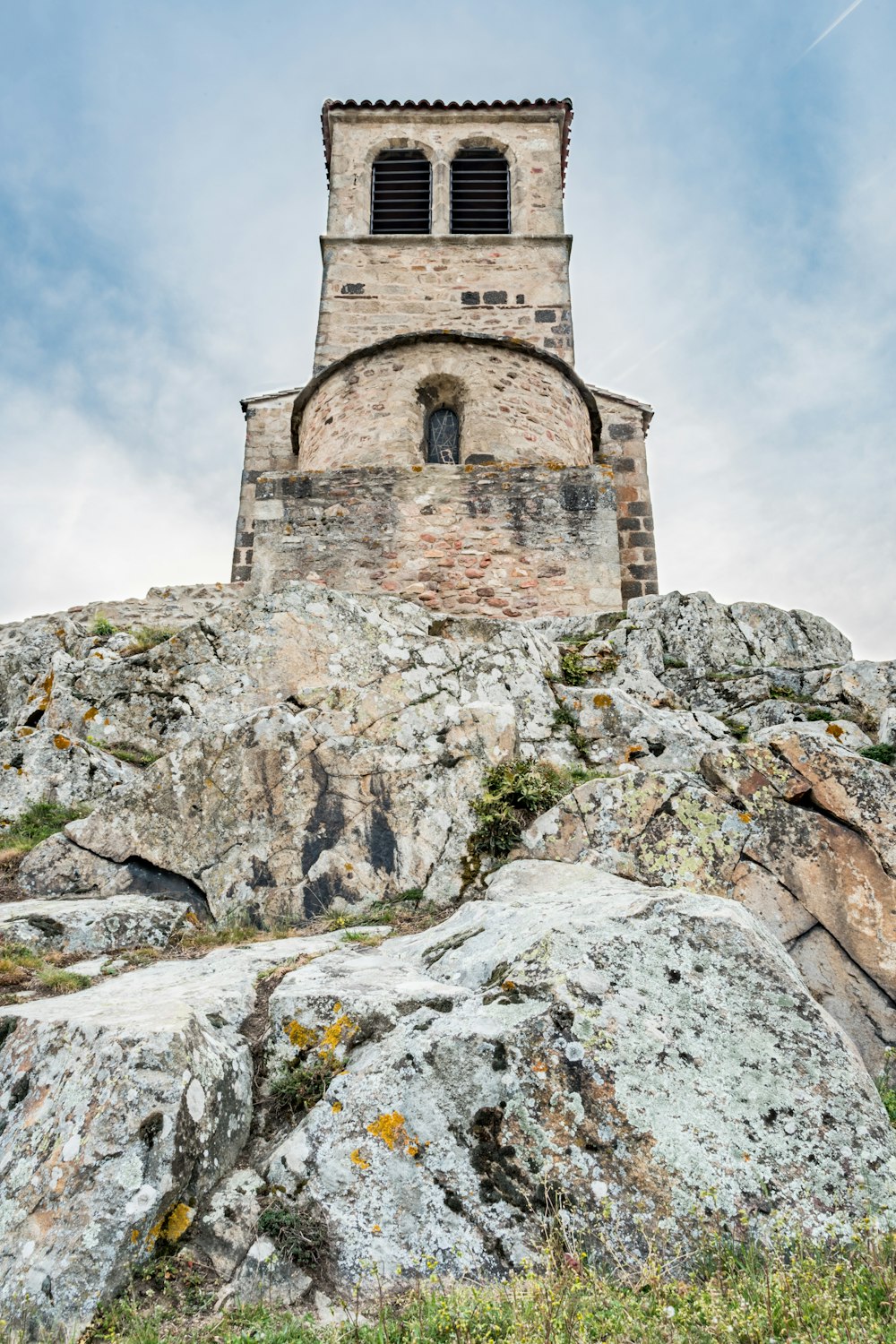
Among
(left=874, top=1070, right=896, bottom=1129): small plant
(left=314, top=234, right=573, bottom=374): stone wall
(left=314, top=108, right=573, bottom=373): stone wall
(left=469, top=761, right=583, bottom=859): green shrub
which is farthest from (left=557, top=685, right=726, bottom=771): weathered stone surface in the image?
(left=314, top=234, right=573, bottom=374): stone wall

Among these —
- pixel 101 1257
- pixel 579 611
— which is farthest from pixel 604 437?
pixel 101 1257

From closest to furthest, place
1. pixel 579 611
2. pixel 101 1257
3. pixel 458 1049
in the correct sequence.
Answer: pixel 101 1257 < pixel 458 1049 < pixel 579 611

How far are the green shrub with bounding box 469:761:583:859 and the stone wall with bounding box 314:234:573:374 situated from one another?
1240cm

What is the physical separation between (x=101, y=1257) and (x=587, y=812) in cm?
368

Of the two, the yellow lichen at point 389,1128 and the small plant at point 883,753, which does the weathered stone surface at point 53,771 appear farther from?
the small plant at point 883,753

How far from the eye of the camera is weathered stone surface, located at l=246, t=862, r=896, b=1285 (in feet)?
9.49

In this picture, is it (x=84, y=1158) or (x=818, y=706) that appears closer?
(x=84, y=1158)

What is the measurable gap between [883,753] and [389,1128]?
5065 millimetres

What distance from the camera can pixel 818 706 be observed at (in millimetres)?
7887

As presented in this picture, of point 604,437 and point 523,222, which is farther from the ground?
point 523,222

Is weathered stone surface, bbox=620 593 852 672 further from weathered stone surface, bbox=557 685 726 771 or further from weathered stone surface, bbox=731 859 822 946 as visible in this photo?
weathered stone surface, bbox=731 859 822 946

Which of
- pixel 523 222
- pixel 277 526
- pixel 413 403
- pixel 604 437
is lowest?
pixel 277 526

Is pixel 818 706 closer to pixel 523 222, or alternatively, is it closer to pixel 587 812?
pixel 587 812

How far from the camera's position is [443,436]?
13625 mm
